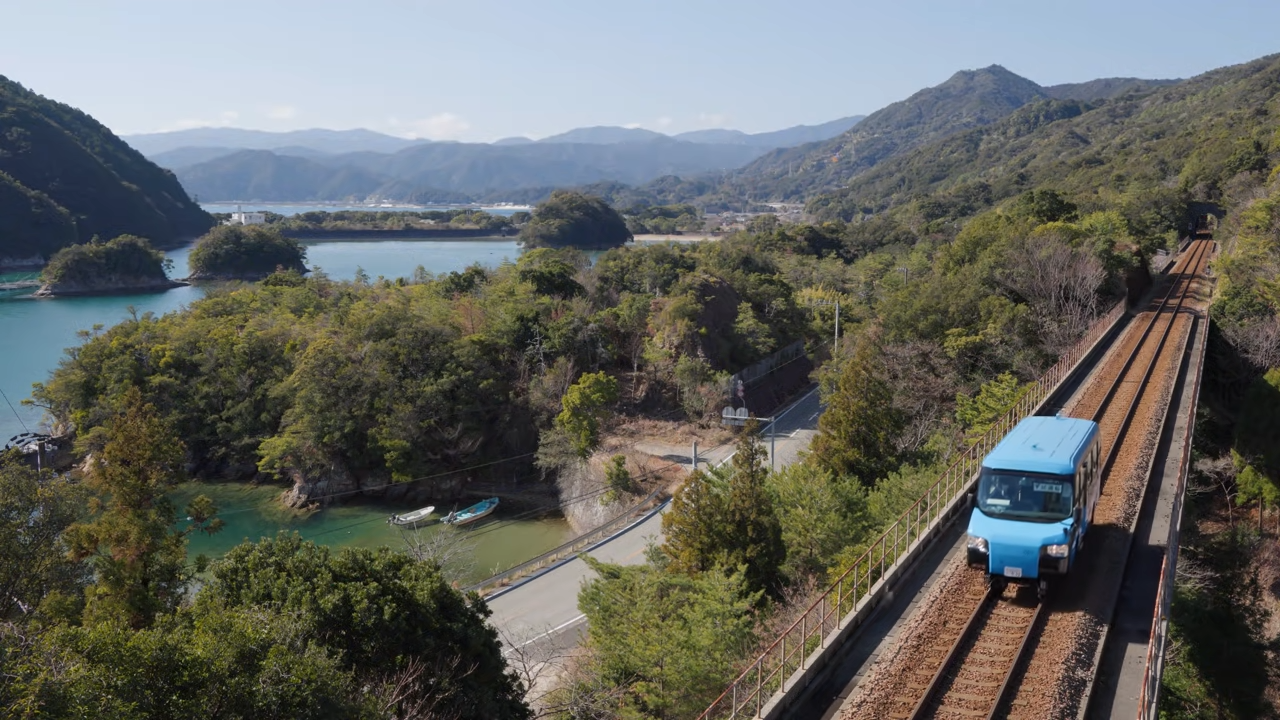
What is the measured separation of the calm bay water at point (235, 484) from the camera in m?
23.8

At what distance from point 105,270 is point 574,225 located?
170 ft

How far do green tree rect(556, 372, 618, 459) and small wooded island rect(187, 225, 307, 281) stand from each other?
187 feet

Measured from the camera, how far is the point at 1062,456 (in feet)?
28.2

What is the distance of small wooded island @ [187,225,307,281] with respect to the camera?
7306 cm

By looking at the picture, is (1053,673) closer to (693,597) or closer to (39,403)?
(693,597)

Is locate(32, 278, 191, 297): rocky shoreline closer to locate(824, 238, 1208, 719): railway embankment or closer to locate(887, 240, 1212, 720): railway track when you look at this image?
locate(824, 238, 1208, 719): railway embankment

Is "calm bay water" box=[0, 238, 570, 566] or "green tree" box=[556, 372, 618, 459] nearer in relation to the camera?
"calm bay water" box=[0, 238, 570, 566]

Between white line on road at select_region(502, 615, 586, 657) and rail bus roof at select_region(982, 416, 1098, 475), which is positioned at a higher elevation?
rail bus roof at select_region(982, 416, 1098, 475)

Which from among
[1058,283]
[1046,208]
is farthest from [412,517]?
[1046,208]

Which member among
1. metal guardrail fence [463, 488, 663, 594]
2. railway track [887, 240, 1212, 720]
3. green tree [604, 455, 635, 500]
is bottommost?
metal guardrail fence [463, 488, 663, 594]

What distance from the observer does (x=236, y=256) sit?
2901 inches

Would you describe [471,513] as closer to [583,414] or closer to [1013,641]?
[583,414]

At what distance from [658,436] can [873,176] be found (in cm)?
13314

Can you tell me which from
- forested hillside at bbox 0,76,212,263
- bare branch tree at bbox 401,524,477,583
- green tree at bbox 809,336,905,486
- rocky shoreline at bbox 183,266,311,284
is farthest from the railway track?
forested hillside at bbox 0,76,212,263
